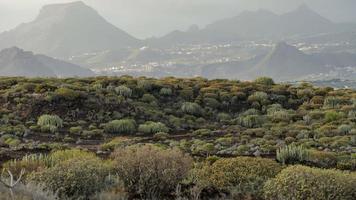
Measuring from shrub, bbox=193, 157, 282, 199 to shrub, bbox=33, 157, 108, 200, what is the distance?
2.64 meters

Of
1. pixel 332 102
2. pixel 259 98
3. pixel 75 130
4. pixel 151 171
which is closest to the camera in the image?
pixel 151 171

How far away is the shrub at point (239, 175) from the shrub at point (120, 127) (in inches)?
482

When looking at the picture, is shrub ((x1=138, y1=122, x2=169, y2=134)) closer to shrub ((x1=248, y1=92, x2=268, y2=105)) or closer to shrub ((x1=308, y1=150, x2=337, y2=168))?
shrub ((x1=248, y1=92, x2=268, y2=105))

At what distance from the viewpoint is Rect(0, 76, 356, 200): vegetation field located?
1238cm

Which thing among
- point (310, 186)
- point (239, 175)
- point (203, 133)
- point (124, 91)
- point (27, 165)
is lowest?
point (203, 133)

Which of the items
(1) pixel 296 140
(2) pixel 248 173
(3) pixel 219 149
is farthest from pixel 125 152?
(1) pixel 296 140

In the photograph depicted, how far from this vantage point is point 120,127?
87.3ft

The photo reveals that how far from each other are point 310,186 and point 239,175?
2.18 m

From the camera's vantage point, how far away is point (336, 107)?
3356cm

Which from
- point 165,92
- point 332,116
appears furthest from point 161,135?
point 332,116

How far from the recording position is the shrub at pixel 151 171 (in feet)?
42.9

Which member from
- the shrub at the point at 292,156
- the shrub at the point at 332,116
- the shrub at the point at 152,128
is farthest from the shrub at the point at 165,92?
the shrub at the point at 292,156

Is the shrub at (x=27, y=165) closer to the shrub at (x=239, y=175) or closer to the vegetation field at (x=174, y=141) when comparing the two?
the vegetation field at (x=174, y=141)

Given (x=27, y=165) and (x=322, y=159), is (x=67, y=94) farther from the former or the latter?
(x=322, y=159)
